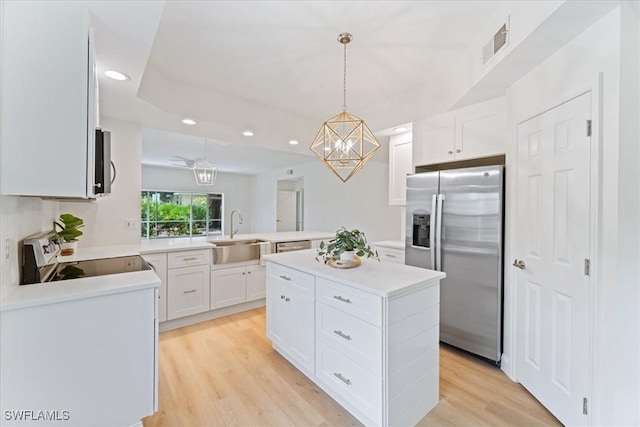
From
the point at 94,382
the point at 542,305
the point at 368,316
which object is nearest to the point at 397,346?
the point at 368,316

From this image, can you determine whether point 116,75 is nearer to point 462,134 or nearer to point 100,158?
point 100,158

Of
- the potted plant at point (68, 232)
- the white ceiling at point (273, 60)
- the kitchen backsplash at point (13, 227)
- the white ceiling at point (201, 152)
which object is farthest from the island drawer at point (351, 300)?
the white ceiling at point (201, 152)

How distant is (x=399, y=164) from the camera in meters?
3.62

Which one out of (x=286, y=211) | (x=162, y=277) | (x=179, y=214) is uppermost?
(x=286, y=211)

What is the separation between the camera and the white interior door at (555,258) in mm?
1579

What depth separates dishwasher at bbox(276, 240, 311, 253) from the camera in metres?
3.81

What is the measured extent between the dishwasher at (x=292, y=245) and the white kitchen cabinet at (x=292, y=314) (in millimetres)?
1281

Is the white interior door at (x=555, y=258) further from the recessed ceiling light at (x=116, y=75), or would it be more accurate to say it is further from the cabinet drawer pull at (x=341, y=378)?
the recessed ceiling light at (x=116, y=75)

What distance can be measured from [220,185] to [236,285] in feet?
20.2

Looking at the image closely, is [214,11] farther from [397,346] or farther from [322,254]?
[397,346]

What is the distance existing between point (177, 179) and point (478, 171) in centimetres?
820

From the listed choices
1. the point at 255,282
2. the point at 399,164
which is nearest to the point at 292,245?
the point at 255,282

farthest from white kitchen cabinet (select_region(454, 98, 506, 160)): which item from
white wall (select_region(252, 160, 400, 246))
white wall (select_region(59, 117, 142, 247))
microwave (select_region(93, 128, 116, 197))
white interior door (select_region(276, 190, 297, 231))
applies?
white interior door (select_region(276, 190, 297, 231))

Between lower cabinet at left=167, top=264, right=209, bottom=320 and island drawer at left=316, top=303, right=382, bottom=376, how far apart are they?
1.85 metres
